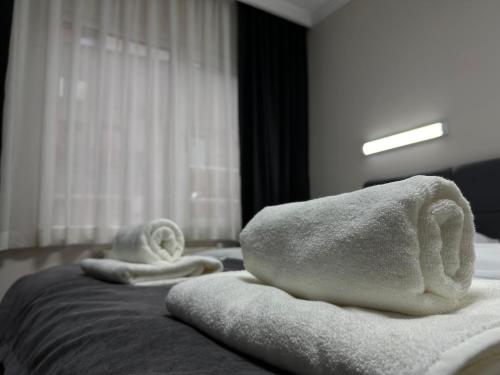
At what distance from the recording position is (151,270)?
115 centimetres

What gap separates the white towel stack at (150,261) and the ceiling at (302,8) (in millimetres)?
2270

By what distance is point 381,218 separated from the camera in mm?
446

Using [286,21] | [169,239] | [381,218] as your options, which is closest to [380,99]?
[286,21]

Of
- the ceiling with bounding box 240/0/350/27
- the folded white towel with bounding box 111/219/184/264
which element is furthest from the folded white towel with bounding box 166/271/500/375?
the ceiling with bounding box 240/0/350/27

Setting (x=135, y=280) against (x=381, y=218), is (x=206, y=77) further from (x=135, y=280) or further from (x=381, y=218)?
(x=381, y=218)

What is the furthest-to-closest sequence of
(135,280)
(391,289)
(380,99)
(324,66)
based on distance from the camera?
1. (324,66)
2. (380,99)
3. (135,280)
4. (391,289)

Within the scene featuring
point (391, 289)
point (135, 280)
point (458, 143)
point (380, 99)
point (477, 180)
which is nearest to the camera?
point (391, 289)

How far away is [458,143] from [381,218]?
1.99 metres

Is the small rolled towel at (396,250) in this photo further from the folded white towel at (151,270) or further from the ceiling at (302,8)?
the ceiling at (302,8)

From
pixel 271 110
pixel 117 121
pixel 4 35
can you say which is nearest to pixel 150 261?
pixel 117 121

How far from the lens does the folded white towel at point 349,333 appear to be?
0.31 meters

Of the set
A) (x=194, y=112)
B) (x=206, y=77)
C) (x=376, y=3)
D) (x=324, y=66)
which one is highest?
(x=376, y=3)

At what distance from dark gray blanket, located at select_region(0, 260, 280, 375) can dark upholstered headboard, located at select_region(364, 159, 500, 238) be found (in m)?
1.59

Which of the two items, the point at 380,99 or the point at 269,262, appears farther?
the point at 380,99
